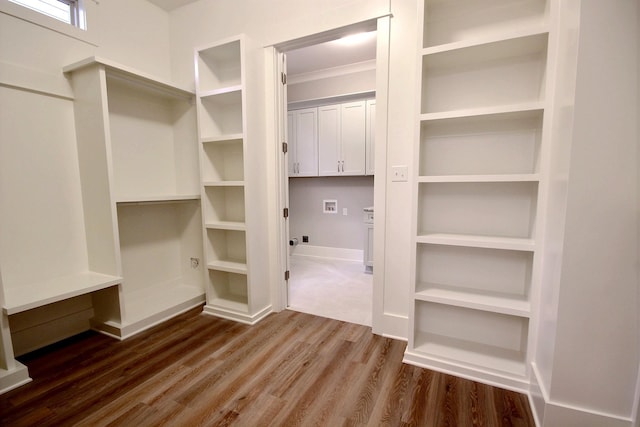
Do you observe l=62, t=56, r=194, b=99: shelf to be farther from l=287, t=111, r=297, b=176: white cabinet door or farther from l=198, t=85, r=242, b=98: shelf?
l=287, t=111, r=297, b=176: white cabinet door

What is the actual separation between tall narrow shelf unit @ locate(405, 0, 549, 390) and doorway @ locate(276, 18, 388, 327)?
1.05 meters

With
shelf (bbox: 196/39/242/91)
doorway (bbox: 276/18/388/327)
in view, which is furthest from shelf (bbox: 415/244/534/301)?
shelf (bbox: 196/39/242/91)

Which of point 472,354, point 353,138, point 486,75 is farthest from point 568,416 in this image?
point 353,138

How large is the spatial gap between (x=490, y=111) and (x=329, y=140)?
2718 millimetres

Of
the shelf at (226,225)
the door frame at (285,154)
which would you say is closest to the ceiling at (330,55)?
the door frame at (285,154)

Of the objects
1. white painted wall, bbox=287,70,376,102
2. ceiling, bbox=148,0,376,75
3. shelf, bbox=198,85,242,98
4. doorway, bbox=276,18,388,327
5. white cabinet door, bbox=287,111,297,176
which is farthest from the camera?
white cabinet door, bbox=287,111,297,176

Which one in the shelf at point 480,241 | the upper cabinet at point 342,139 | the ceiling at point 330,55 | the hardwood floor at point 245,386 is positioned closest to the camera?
the hardwood floor at point 245,386

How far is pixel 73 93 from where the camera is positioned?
6.79ft

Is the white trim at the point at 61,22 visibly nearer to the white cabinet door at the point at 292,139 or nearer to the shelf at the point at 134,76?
the shelf at the point at 134,76

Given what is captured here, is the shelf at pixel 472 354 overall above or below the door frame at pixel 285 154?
below

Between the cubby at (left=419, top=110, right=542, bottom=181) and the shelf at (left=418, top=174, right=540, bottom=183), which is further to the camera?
the cubby at (left=419, top=110, right=542, bottom=181)

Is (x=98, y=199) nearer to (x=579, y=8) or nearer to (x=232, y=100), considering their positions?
(x=232, y=100)

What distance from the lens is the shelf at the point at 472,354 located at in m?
1.61

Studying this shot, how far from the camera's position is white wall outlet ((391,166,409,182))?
1942 millimetres
